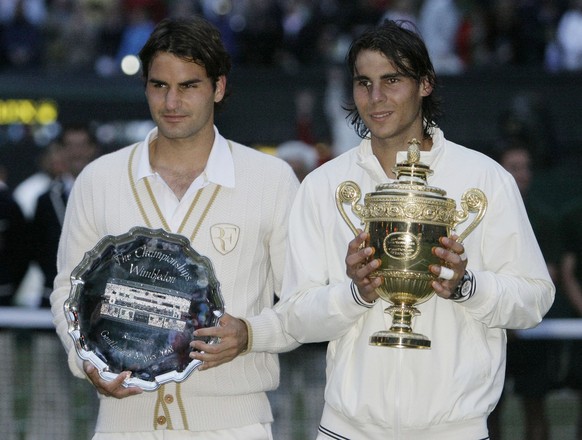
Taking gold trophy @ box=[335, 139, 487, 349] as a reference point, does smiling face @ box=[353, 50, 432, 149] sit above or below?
above

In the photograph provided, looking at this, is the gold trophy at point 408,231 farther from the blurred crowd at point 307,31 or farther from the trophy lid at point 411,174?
the blurred crowd at point 307,31

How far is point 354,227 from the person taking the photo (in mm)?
4879

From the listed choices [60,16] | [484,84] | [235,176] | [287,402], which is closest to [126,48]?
[60,16]

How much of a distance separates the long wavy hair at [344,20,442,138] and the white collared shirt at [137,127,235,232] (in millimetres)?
730

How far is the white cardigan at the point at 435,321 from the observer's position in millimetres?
4883

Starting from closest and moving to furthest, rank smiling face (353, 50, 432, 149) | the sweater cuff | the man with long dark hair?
1. the man with long dark hair
2. smiling face (353, 50, 432, 149)
3. the sweater cuff

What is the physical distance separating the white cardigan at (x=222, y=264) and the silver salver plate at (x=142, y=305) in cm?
19

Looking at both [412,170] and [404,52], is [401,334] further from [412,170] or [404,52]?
[404,52]

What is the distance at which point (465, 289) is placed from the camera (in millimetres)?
4707

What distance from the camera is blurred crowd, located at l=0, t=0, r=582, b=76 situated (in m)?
17.0

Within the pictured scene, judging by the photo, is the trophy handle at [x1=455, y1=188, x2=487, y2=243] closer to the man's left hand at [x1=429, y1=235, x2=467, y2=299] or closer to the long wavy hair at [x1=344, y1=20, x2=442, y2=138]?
the man's left hand at [x1=429, y1=235, x2=467, y2=299]

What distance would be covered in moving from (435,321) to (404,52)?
1008mm

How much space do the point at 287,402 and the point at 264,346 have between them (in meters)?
2.15

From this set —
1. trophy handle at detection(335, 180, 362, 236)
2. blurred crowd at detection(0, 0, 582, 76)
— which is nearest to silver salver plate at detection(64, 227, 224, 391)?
trophy handle at detection(335, 180, 362, 236)
